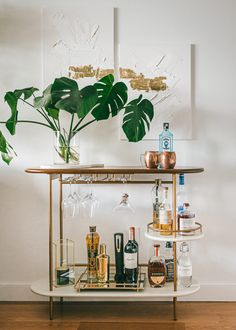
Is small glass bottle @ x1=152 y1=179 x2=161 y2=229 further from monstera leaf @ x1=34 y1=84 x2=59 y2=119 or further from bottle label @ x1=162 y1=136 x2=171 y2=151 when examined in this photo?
monstera leaf @ x1=34 y1=84 x2=59 y2=119

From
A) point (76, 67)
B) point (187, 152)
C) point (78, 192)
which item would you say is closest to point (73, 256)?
point (78, 192)

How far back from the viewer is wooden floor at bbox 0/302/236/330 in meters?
2.73

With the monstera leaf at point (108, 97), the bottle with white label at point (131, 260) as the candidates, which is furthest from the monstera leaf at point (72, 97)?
the bottle with white label at point (131, 260)

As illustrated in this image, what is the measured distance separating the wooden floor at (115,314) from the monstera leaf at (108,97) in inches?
47.8

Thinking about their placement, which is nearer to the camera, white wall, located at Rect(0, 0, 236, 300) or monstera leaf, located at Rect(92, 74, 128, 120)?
monstera leaf, located at Rect(92, 74, 128, 120)

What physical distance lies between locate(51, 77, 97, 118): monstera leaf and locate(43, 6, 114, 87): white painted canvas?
20.1 inches

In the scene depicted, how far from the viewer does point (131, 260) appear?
2.78 meters

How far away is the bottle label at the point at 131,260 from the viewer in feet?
9.11

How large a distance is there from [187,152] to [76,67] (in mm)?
922

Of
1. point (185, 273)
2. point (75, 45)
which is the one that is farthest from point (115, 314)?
point (75, 45)

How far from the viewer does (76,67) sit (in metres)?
3.09

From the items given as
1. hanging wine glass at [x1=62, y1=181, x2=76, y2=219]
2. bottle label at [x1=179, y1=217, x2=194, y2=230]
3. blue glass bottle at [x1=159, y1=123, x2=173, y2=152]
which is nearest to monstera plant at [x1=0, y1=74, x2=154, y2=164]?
blue glass bottle at [x1=159, y1=123, x2=173, y2=152]

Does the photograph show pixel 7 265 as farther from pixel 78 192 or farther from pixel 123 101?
pixel 123 101

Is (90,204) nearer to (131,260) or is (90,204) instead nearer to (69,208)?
(69,208)
